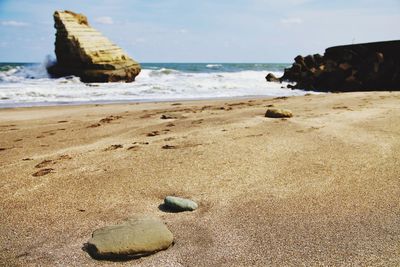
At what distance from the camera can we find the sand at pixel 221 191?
1.73 meters

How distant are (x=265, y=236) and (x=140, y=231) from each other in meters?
0.64

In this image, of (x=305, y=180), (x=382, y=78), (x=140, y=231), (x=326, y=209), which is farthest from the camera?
(x=382, y=78)

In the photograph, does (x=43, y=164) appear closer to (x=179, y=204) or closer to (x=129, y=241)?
(x=179, y=204)

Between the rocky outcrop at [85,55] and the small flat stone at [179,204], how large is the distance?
15381mm

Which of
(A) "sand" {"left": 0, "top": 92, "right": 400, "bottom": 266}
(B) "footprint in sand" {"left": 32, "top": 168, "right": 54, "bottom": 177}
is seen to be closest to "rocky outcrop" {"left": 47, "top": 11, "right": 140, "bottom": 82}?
(A) "sand" {"left": 0, "top": 92, "right": 400, "bottom": 266}

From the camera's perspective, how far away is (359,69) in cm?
1245

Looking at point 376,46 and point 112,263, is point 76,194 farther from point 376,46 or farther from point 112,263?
point 376,46

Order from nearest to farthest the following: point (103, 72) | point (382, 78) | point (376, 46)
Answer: point (382, 78) < point (376, 46) < point (103, 72)

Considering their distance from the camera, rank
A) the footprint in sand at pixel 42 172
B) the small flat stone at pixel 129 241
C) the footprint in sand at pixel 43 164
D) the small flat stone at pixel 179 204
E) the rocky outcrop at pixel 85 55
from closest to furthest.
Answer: the small flat stone at pixel 129 241, the small flat stone at pixel 179 204, the footprint in sand at pixel 42 172, the footprint in sand at pixel 43 164, the rocky outcrop at pixel 85 55

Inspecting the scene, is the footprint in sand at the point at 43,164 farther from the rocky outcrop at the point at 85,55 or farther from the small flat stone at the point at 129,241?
the rocky outcrop at the point at 85,55

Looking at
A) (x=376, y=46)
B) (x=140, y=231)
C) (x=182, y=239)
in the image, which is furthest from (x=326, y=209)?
(x=376, y=46)

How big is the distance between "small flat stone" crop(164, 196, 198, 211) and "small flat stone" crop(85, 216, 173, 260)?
30cm

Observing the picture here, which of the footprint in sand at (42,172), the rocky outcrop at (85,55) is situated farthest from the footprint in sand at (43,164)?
the rocky outcrop at (85,55)

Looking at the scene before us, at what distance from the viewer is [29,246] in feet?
5.84
